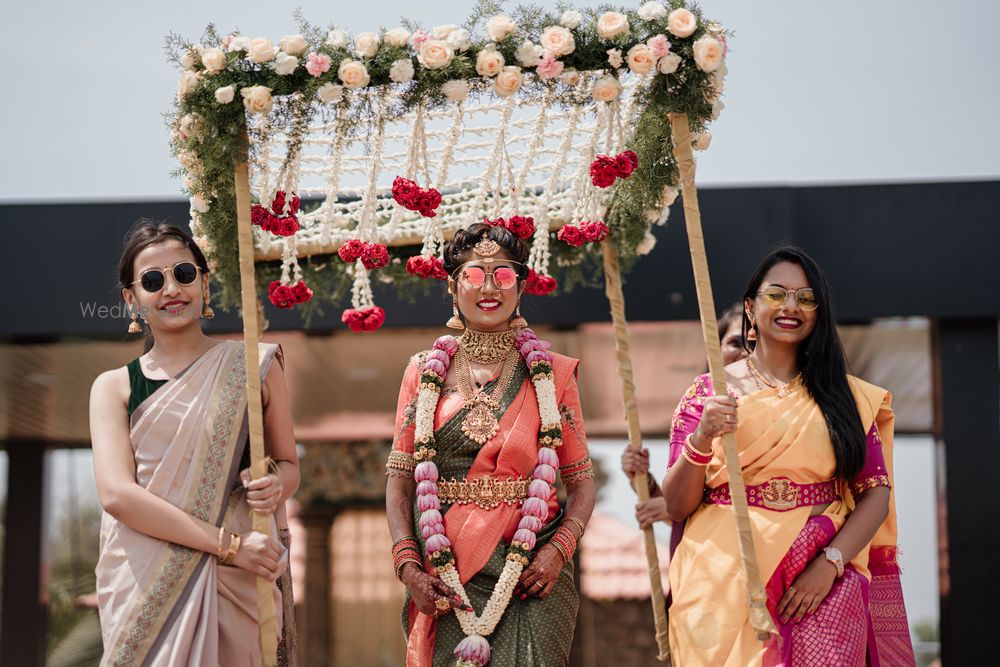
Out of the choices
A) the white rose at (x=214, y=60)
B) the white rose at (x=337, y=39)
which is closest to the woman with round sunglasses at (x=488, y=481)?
the white rose at (x=337, y=39)

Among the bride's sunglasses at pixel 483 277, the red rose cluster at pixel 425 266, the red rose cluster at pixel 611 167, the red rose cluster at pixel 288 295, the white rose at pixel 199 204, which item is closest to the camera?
the bride's sunglasses at pixel 483 277

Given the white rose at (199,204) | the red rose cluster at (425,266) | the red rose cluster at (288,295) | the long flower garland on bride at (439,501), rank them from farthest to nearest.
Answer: the red rose cluster at (425,266) < the red rose cluster at (288,295) < the white rose at (199,204) < the long flower garland on bride at (439,501)

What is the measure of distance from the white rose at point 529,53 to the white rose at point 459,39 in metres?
0.20

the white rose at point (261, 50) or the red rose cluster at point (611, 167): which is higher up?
the white rose at point (261, 50)

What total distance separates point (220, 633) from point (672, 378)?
20.2ft

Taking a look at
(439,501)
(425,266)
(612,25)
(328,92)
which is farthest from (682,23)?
(439,501)

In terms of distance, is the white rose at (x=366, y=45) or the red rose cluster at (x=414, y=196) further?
the red rose cluster at (x=414, y=196)

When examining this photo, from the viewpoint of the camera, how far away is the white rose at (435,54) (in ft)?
14.6

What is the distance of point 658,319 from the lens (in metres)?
7.55

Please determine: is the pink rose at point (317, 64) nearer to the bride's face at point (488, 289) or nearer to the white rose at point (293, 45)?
the white rose at point (293, 45)

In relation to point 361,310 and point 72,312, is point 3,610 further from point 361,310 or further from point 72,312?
point 361,310

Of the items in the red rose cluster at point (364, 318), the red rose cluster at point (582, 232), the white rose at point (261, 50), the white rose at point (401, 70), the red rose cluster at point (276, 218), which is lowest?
the red rose cluster at point (364, 318)

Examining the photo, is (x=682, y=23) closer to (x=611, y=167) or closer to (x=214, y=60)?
(x=611, y=167)

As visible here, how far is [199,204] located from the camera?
5.22 metres
